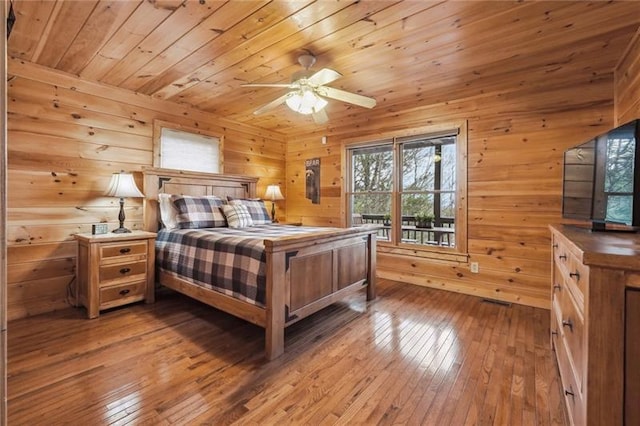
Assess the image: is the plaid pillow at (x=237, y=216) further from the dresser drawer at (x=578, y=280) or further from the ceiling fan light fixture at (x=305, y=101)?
the dresser drawer at (x=578, y=280)

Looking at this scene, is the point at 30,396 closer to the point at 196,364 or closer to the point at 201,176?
the point at 196,364

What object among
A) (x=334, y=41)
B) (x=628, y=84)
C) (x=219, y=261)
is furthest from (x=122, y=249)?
(x=628, y=84)

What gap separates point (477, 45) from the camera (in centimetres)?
227

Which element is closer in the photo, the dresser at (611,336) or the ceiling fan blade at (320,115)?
the dresser at (611,336)

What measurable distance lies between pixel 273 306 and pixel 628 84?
3.15 m

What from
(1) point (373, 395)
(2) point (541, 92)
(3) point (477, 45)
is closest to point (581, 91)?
(2) point (541, 92)

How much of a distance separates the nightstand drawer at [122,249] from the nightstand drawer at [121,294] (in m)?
0.29

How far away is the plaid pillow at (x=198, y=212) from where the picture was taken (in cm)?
315

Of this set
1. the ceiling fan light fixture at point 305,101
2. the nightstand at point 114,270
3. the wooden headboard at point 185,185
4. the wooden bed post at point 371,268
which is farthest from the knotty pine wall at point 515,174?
the nightstand at point 114,270

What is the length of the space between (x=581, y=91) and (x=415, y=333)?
2.71 m

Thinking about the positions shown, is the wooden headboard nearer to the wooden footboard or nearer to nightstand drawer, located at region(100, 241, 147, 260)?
nightstand drawer, located at region(100, 241, 147, 260)

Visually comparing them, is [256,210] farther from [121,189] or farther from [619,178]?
[619,178]

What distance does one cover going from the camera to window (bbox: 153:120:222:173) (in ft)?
11.5

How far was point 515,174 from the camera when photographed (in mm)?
3047
